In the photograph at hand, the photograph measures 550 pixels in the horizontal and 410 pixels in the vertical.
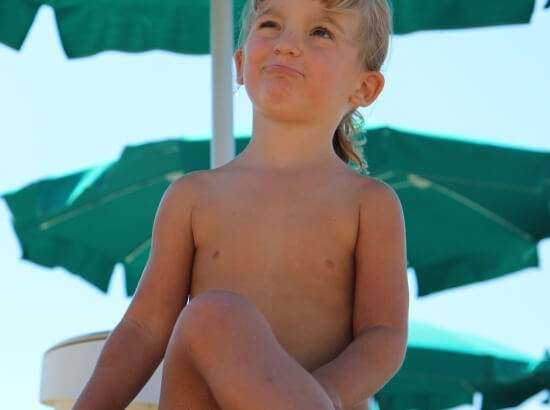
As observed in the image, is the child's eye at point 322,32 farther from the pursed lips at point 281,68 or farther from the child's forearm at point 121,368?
the child's forearm at point 121,368

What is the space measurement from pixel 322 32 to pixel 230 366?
67 cm

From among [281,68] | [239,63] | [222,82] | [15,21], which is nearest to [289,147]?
[281,68]

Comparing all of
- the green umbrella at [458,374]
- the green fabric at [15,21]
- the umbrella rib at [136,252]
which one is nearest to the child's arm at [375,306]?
the green fabric at [15,21]

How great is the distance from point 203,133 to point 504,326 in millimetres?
3726

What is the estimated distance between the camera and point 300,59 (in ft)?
4.75

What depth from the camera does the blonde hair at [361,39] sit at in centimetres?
155

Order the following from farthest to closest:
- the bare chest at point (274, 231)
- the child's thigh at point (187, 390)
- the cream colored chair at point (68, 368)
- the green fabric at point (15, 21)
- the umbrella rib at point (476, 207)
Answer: the umbrella rib at point (476, 207), the green fabric at point (15, 21), the cream colored chair at point (68, 368), the bare chest at point (274, 231), the child's thigh at point (187, 390)

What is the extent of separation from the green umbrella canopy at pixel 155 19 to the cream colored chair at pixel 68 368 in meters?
1.99

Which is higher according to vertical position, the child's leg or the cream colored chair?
the child's leg

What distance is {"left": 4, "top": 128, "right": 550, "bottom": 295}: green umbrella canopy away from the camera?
195 inches

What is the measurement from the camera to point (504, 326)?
7.79m

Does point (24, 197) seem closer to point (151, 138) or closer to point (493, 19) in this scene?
point (151, 138)

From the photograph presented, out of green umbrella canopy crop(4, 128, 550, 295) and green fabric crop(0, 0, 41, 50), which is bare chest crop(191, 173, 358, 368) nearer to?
green fabric crop(0, 0, 41, 50)

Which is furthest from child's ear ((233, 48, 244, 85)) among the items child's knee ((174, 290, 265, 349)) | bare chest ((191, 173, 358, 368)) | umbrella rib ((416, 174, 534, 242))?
umbrella rib ((416, 174, 534, 242))
